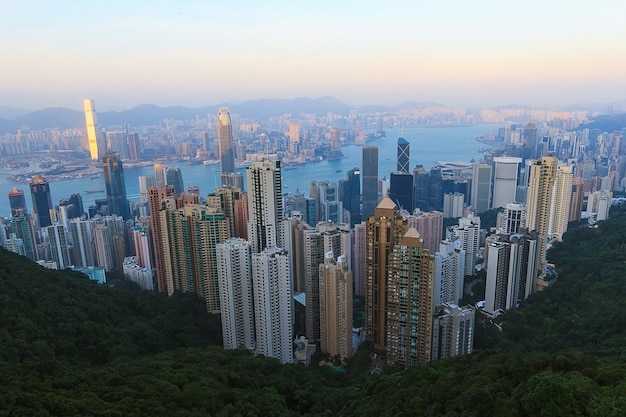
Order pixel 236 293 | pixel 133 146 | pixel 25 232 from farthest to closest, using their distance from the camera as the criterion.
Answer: pixel 133 146 < pixel 25 232 < pixel 236 293

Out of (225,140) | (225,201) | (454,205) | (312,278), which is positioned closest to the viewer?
(312,278)

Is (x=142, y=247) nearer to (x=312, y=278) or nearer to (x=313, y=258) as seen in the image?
(x=313, y=258)

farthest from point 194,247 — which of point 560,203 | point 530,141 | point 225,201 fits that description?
point 530,141

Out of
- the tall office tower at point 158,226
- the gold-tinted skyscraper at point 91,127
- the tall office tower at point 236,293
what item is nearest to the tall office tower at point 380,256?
the tall office tower at point 236,293

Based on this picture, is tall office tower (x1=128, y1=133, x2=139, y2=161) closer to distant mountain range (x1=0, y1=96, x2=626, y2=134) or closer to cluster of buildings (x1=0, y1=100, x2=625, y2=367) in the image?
distant mountain range (x1=0, y1=96, x2=626, y2=134)

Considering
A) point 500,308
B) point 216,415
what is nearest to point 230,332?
point 216,415

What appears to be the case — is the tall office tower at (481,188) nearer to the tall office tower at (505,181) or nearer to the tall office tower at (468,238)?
the tall office tower at (505,181)

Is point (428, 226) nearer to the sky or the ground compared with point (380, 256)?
nearer to the ground
